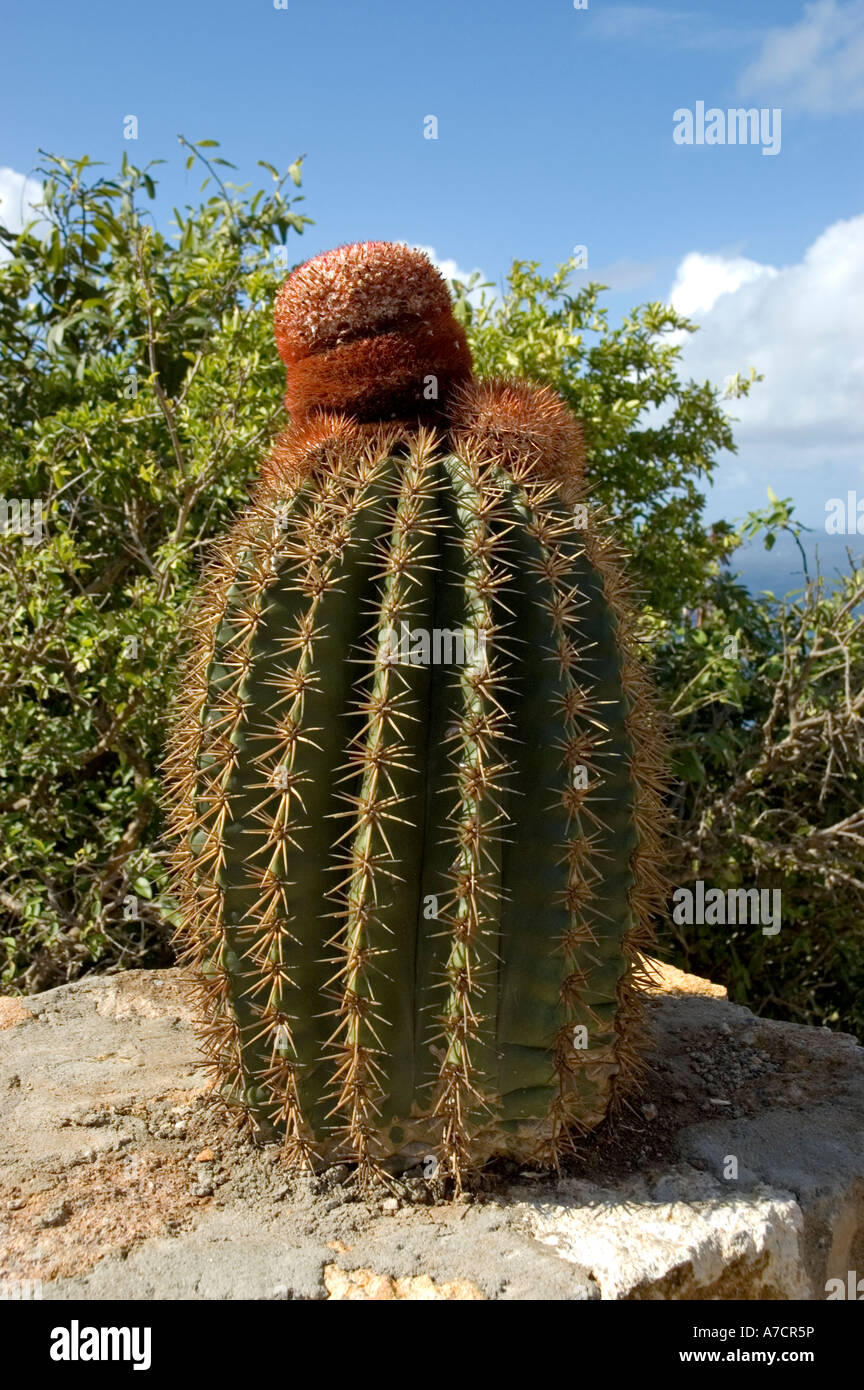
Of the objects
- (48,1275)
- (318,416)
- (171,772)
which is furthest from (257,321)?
(48,1275)

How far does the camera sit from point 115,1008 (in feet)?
12.7

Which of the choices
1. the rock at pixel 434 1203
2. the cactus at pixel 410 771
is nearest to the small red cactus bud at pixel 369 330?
the cactus at pixel 410 771

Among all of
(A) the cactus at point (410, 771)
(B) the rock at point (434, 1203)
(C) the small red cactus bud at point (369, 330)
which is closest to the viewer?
(B) the rock at point (434, 1203)

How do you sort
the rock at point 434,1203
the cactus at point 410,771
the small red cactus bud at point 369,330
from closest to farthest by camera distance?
the rock at point 434,1203 < the cactus at point 410,771 < the small red cactus bud at point 369,330

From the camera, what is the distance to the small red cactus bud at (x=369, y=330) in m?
2.70

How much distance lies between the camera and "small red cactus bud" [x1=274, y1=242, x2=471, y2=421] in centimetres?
270

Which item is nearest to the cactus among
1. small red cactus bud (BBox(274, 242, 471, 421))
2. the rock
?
small red cactus bud (BBox(274, 242, 471, 421))

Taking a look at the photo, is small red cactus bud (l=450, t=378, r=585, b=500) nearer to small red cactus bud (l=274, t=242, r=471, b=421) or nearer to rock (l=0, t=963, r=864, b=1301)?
small red cactus bud (l=274, t=242, r=471, b=421)

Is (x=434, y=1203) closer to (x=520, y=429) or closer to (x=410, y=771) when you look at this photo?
(x=410, y=771)

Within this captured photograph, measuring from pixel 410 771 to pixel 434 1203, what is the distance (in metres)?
0.99

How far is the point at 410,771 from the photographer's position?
2500 millimetres

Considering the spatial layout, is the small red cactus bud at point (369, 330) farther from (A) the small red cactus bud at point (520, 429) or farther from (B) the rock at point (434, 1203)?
(B) the rock at point (434, 1203)

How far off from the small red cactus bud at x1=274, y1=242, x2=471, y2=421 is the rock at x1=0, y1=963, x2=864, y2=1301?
1785mm

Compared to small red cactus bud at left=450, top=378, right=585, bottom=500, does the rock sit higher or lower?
lower
